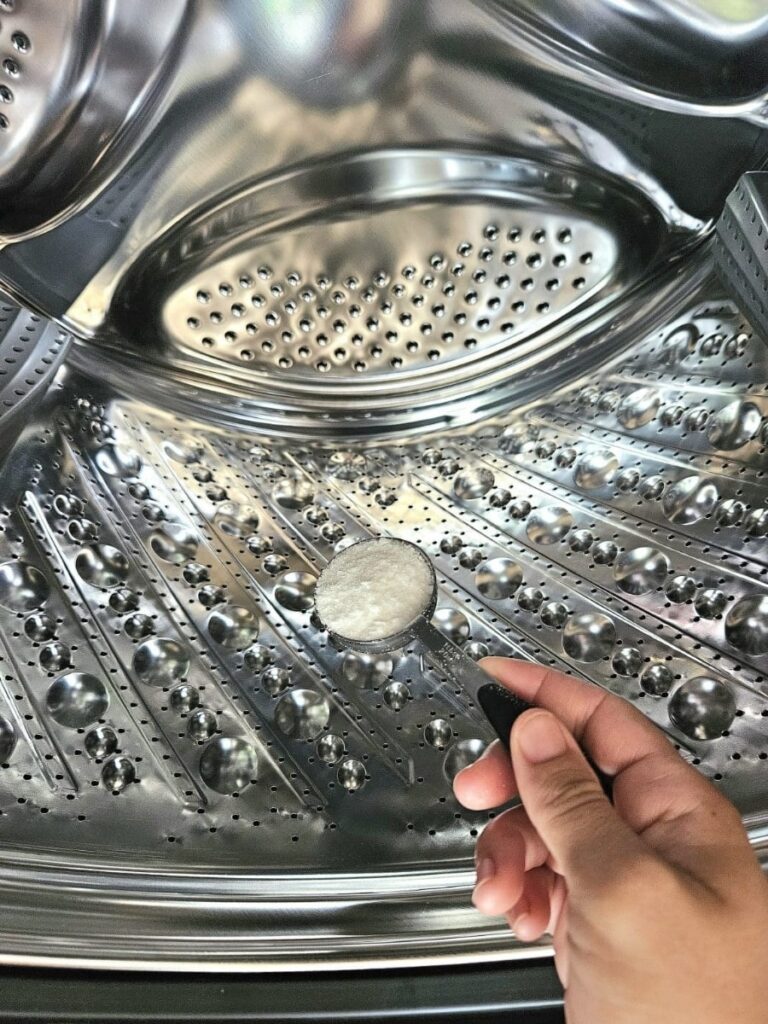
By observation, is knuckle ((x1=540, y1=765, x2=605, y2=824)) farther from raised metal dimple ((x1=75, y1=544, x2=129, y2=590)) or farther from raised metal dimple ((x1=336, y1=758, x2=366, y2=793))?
raised metal dimple ((x1=75, y1=544, x2=129, y2=590))

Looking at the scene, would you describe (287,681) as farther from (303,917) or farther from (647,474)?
(647,474)

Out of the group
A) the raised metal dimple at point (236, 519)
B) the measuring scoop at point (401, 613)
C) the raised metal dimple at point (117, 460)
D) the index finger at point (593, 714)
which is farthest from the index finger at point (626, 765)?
the raised metal dimple at point (117, 460)

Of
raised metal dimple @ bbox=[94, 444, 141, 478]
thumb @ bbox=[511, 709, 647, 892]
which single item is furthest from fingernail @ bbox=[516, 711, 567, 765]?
raised metal dimple @ bbox=[94, 444, 141, 478]

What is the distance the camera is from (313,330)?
2.84 feet

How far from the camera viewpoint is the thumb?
360 mm

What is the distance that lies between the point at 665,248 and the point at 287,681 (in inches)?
24.4

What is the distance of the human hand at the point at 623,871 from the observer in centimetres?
34

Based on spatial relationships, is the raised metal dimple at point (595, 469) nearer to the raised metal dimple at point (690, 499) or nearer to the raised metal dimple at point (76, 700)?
the raised metal dimple at point (690, 499)

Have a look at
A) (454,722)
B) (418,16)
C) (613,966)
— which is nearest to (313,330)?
(418,16)

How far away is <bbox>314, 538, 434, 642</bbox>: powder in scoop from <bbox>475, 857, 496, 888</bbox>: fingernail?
19cm

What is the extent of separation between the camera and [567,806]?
39 centimetres

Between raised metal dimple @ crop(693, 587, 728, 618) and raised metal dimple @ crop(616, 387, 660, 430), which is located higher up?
raised metal dimple @ crop(616, 387, 660, 430)

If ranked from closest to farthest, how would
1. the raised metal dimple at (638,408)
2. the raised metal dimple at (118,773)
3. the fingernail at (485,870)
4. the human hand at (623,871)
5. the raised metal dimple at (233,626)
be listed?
the human hand at (623,871)
the fingernail at (485,870)
the raised metal dimple at (118,773)
the raised metal dimple at (233,626)
the raised metal dimple at (638,408)

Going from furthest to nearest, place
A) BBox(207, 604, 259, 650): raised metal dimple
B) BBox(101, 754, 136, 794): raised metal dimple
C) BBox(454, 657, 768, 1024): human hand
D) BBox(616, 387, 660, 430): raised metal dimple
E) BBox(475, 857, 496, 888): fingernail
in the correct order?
1. BBox(616, 387, 660, 430): raised metal dimple
2. BBox(207, 604, 259, 650): raised metal dimple
3. BBox(101, 754, 136, 794): raised metal dimple
4. BBox(475, 857, 496, 888): fingernail
5. BBox(454, 657, 768, 1024): human hand
